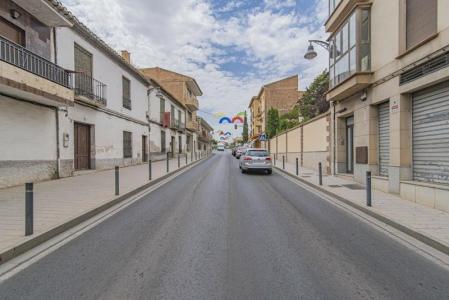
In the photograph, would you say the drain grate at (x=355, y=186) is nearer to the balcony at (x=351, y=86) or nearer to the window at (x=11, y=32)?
the balcony at (x=351, y=86)

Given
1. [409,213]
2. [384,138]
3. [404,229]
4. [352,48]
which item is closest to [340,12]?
[352,48]

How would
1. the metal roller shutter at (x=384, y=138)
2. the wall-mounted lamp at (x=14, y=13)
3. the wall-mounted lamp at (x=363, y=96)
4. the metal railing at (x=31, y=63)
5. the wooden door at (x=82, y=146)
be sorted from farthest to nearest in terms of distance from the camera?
the wooden door at (x=82, y=146) < the wall-mounted lamp at (x=363, y=96) < the metal roller shutter at (x=384, y=138) < the wall-mounted lamp at (x=14, y=13) < the metal railing at (x=31, y=63)

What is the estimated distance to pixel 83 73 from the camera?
14.1 meters

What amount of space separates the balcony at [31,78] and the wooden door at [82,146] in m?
2.83

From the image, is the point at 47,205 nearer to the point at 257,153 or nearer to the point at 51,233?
the point at 51,233

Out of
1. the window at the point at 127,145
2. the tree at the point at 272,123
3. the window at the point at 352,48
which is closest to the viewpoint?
the window at the point at 352,48

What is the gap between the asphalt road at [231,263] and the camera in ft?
10.5

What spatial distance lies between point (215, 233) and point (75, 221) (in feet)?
9.40

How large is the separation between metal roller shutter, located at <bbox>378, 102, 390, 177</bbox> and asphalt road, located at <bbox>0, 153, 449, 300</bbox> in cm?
497

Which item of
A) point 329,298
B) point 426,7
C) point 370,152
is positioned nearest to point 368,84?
point 370,152

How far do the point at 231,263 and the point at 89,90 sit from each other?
14140mm

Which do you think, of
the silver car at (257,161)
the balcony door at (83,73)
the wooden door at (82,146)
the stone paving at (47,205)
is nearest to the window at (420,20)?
the stone paving at (47,205)

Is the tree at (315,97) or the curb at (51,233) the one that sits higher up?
the tree at (315,97)

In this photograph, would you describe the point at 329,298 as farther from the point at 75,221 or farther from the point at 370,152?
the point at 370,152
